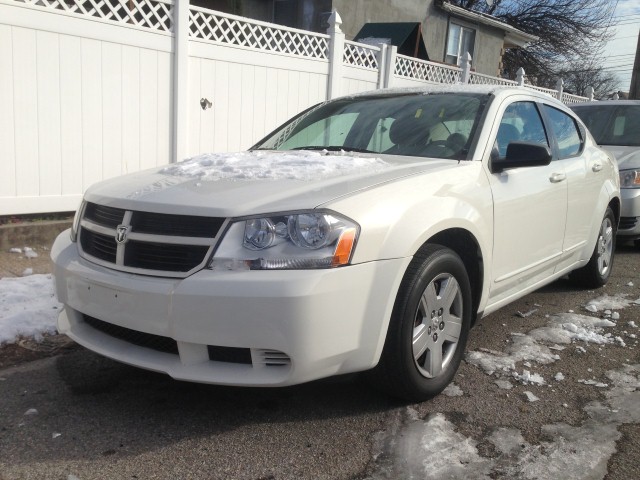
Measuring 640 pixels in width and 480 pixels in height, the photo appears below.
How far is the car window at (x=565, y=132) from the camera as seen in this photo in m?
4.50

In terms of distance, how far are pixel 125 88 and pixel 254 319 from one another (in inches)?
191

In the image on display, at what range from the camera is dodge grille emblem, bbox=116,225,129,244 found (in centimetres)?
275

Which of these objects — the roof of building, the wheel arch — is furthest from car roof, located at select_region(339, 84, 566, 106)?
the roof of building

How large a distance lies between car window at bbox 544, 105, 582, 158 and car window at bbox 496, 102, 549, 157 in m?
0.20

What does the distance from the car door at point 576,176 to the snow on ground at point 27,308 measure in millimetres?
3457

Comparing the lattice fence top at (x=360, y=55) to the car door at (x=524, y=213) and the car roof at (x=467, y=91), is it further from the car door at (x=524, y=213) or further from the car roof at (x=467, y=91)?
the car door at (x=524, y=213)

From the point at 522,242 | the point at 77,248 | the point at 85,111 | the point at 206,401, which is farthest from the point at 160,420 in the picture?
the point at 85,111

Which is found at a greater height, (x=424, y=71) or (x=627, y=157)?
(x=424, y=71)

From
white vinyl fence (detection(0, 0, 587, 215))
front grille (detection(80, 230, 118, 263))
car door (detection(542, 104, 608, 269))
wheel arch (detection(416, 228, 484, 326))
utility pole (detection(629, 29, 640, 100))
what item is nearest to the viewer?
front grille (detection(80, 230, 118, 263))

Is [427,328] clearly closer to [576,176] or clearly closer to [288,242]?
[288,242]

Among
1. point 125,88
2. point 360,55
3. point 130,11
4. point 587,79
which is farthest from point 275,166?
point 587,79

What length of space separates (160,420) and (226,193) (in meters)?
1.09

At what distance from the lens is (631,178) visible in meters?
6.86

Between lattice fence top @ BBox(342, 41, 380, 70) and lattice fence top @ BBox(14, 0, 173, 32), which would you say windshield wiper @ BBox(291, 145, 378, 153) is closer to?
lattice fence top @ BBox(14, 0, 173, 32)
